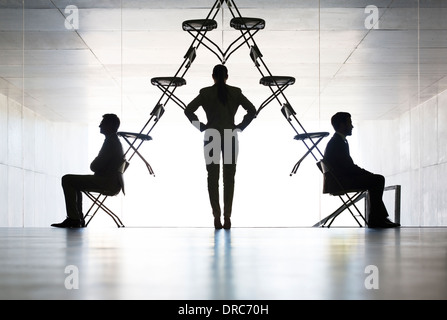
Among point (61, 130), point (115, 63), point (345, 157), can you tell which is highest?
point (115, 63)

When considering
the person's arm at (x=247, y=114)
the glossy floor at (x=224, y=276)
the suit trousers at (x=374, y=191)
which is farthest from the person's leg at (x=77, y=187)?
the glossy floor at (x=224, y=276)

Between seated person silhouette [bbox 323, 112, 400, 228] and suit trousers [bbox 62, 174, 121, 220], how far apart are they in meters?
1.69

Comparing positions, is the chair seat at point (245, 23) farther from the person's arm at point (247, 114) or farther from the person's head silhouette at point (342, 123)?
the person's head silhouette at point (342, 123)

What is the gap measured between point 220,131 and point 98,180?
1.17m

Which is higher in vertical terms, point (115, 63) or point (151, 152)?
point (115, 63)

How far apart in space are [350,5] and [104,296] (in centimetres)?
626

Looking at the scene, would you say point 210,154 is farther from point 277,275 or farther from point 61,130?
point 61,130

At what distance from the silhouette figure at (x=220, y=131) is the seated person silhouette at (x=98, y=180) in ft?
2.67

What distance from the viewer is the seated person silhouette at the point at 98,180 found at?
4875 millimetres

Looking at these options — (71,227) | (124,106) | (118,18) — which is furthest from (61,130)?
(71,227)

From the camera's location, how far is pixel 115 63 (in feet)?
24.3

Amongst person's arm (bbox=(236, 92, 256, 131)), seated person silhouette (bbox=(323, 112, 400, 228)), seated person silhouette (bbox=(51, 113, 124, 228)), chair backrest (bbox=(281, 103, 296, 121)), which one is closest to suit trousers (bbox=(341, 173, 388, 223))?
seated person silhouette (bbox=(323, 112, 400, 228))

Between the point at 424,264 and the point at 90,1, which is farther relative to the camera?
the point at 90,1

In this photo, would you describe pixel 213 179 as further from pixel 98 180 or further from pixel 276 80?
pixel 276 80
